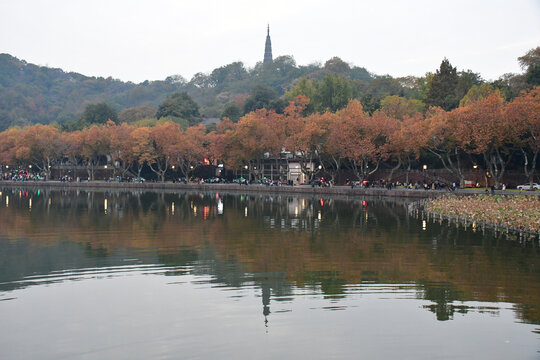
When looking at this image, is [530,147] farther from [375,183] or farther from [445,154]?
[375,183]

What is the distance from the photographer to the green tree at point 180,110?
404ft

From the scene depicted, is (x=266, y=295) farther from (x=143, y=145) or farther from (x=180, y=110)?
(x=180, y=110)

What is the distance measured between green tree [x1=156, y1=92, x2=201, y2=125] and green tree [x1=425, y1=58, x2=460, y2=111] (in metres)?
58.8

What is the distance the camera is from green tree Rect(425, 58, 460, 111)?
82.3 meters

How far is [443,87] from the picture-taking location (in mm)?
83688

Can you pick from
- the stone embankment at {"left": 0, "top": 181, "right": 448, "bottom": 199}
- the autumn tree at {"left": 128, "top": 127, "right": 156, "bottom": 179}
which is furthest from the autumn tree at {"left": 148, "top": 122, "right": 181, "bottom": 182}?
the stone embankment at {"left": 0, "top": 181, "right": 448, "bottom": 199}

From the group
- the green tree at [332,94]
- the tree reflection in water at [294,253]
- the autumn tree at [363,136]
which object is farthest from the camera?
the green tree at [332,94]

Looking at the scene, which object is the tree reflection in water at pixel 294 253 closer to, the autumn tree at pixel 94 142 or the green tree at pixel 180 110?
the autumn tree at pixel 94 142

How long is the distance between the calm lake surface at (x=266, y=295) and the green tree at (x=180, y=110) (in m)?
94.9

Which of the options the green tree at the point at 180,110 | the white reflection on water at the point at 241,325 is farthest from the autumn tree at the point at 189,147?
the white reflection on water at the point at 241,325

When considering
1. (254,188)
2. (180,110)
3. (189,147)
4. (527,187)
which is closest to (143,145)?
(189,147)

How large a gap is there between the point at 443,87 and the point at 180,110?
61823mm

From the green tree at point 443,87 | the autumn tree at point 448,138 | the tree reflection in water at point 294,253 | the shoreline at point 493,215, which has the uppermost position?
the green tree at point 443,87

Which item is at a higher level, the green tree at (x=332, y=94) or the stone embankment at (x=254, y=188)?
the green tree at (x=332, y=94)
